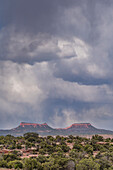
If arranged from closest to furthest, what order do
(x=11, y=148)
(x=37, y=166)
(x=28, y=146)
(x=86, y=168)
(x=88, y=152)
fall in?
(x=86, y=168) → (x=37, y=166) → (x=88, y=152) → (x=11, y=148) → (x=28, y=146)

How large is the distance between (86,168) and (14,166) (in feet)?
60.5

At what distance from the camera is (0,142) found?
100m

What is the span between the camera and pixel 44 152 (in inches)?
3280

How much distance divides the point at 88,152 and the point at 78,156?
20459 mm

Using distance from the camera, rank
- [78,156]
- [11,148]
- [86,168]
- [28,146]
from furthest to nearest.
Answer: [28,146] < [11,148] < [78,156] < [86,168]

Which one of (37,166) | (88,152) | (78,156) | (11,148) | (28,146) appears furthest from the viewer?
(28,146)

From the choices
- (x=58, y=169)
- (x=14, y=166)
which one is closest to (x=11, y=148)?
(x=14, y=166)

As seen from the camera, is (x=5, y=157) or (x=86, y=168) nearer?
(x=86, y=168)

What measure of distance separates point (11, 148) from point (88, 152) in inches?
1337

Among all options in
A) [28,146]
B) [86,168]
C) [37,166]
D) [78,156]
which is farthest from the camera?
[28,146]

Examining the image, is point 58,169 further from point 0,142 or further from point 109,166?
point 0,142

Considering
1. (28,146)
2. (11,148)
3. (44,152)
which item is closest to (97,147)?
(44,152)

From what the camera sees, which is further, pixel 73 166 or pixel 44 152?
pixel 44 152

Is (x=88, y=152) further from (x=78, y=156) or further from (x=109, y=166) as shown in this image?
(x=109, y=166)
